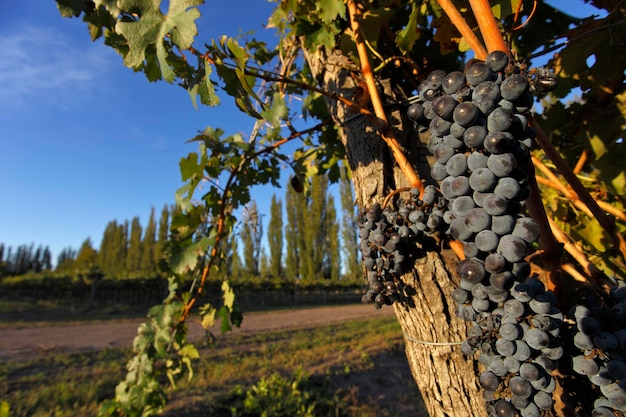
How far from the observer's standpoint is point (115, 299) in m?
22.5

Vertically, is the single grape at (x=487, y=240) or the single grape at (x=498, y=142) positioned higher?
the single grape at (x=498, y=142)

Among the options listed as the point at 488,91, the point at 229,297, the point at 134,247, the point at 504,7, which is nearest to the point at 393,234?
the point at 488,91

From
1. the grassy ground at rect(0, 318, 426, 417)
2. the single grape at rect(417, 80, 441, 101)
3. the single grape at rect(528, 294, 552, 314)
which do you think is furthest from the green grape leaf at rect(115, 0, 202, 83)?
the grassy ground at rect(0, 318, 426, 417)

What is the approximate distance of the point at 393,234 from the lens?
100 cm

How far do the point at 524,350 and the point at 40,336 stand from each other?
15645 millimetres

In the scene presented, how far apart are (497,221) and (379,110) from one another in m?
0.65

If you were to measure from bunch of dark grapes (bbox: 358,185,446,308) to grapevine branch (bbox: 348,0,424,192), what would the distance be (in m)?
0.07

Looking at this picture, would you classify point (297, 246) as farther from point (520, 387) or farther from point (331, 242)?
point (520, 387)

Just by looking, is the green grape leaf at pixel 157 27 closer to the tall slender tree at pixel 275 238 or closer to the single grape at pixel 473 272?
the single grape at pixel 473 272

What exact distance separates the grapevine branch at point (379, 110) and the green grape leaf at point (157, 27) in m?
0.63

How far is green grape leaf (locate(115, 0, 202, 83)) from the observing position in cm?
→ 85

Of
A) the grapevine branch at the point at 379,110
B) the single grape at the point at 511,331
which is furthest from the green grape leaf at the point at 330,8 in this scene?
the single grape at the point at 511,331

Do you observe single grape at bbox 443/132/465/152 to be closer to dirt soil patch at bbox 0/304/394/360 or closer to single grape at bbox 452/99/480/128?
single grape at bbox 452/99/480/128

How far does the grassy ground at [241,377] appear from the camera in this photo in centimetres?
527
